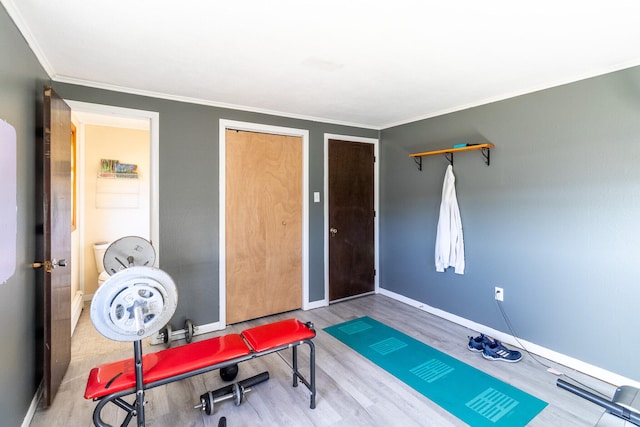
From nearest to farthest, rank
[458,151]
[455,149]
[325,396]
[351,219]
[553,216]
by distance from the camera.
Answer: [325,396] < [553,216] < [455,149] < [458,151] < [351,219]

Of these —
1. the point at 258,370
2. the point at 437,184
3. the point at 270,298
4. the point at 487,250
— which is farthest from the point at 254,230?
the point at 487,250

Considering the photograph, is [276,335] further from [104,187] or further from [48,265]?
[104,187]

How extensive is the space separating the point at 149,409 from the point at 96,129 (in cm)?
356

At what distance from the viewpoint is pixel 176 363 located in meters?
1.80

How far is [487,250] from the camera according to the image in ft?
10.5

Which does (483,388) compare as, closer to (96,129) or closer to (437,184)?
(437,184)

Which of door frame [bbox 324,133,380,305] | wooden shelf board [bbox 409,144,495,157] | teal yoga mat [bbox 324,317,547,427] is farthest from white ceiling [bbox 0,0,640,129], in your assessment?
teal yoga mat [bbox 324,317,547,427]

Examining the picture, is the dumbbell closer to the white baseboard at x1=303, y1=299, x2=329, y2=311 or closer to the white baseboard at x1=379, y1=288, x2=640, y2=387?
the white baseboard at x1=303, y1=299, x2=329, y2=311

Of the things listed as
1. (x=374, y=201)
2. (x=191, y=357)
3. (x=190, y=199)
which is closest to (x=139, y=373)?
(x=191, y=357)

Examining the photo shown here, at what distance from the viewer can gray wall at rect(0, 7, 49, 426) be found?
1.60m

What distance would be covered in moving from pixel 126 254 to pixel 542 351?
346 cm

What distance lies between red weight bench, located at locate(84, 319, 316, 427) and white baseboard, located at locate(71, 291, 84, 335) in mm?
2010

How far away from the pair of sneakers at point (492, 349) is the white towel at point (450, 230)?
0.72m

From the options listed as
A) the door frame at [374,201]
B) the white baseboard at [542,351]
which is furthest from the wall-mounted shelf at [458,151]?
the white baseboard at [542,351]
